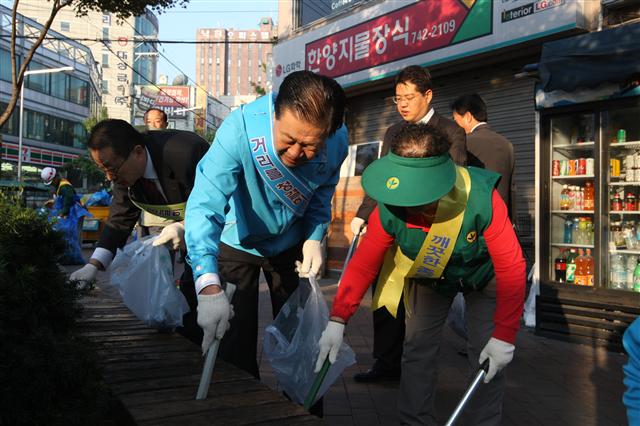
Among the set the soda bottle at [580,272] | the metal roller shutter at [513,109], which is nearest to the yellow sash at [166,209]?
the soda bottle at [580,272]

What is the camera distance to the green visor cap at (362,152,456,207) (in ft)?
7.07

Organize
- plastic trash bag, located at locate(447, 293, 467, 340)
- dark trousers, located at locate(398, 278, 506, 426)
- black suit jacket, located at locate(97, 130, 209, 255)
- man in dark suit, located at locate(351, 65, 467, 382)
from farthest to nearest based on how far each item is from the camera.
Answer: plastic trash bag, located at locate(447, 293, 467, 340)
man in dark suit, located at locate(351, 65, 467, 382)
black suit jacket, located at locate(97, 130, 209, 255)
dark trousers, located at locate(398, 278, 506, 426)

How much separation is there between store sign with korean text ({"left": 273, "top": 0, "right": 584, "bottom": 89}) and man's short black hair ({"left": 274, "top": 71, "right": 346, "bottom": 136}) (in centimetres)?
573

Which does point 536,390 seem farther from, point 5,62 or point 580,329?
point 5,62

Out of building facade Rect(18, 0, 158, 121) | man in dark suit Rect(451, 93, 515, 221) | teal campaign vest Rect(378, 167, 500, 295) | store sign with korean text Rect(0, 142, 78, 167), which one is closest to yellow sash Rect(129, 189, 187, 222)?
teal campaign vest Rect(378, 167, 500, 295)

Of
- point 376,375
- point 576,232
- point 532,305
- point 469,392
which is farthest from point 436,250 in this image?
point 576,232

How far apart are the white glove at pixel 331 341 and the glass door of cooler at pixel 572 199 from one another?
419 centimetres

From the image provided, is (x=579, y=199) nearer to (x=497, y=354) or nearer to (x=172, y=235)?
(x=497, y=354)

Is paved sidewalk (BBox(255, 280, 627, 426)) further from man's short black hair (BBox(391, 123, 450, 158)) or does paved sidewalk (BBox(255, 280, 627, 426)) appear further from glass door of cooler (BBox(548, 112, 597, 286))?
man's short black hair (BBox(391, 123, 450, 158))

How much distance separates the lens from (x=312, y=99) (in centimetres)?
219

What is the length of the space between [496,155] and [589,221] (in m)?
2.46

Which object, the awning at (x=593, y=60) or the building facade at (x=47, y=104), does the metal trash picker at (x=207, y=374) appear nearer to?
the awning at (x=593, y=60)

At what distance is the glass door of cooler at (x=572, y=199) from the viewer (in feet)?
19.8

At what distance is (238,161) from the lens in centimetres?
241
